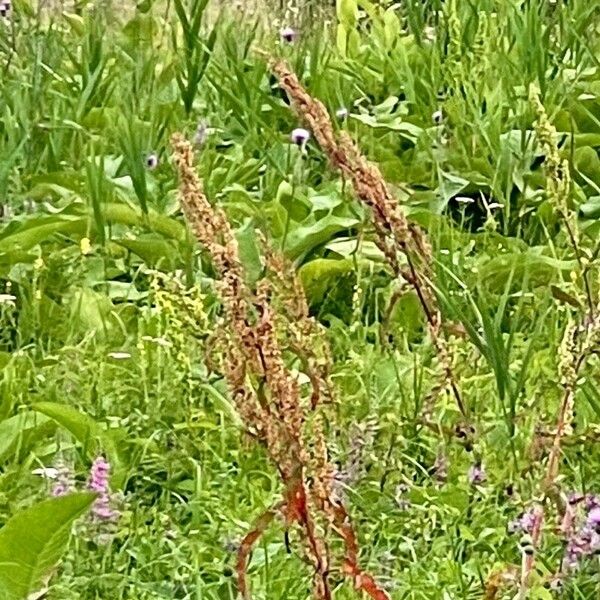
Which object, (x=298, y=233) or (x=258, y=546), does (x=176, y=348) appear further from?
(x=298, y=233)

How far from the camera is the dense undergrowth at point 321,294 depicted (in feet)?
7.30

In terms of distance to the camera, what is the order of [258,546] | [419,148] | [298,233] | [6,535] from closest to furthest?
[6,535], [258,546], [298,233], [419,148]

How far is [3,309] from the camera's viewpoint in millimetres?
3133

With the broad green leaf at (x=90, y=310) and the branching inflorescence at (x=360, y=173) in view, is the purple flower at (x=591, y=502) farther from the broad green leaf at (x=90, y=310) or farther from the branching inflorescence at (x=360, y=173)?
the broad green leaf at (x=90, y=310)

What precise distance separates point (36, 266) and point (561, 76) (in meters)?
1.57


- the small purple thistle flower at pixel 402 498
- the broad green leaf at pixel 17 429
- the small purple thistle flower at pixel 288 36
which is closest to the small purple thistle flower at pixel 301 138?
the small purple thistle flower at pixel 288 36

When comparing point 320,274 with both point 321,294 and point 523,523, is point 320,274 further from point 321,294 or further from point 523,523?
point 523,523

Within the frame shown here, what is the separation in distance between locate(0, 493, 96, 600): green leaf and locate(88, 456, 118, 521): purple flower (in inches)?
18.2

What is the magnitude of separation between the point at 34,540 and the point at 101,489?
0.56 m

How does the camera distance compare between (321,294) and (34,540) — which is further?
(321,294)

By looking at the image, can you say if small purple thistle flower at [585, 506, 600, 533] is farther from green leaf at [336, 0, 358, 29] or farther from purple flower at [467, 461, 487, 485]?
green leaf at [336, 0, 358, 29]

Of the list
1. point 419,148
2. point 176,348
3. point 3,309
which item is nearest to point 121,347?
point 3,309

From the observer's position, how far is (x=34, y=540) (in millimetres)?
1754

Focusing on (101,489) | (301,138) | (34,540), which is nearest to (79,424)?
(101,489)
